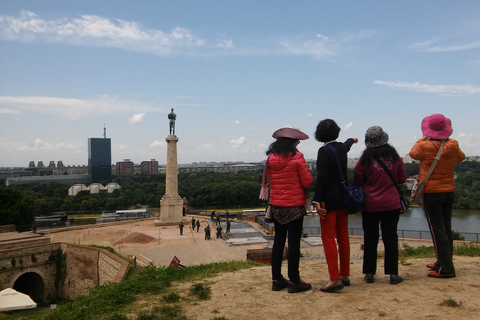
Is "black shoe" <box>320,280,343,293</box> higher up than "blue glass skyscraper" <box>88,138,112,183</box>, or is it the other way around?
"blue glass skyscraper" <box>88,138,112,183</box>

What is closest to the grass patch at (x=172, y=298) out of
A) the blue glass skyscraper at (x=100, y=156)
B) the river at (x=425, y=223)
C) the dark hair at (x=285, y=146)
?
the dark hair at (x=285, y=146)

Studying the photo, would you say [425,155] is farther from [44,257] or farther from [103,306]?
[44,257]

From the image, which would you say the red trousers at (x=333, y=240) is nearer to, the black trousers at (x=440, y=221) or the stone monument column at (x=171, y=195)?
the black trousers at (x=440, y=221)

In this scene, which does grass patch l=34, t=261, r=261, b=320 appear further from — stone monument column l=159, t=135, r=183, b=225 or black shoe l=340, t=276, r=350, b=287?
stone monument column l=159, t=135, r=183, b=225

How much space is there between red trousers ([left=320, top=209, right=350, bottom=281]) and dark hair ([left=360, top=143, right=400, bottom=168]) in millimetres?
631

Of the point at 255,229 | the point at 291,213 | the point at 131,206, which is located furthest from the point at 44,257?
the point at 131,206

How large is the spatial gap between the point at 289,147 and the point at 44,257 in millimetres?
17909

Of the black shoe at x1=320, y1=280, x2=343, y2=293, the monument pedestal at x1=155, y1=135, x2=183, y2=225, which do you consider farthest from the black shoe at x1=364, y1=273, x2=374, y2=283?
the monument pedestal at x1=155, y1=135, x2=183, y2=225

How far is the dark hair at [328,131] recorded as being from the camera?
Result: 4.80 m

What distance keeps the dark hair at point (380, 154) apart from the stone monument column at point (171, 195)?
982 inches

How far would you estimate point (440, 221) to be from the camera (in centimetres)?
502

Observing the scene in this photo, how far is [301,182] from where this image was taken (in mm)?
4754

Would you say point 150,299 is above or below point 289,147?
below

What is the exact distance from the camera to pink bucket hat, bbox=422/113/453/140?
496 cm
